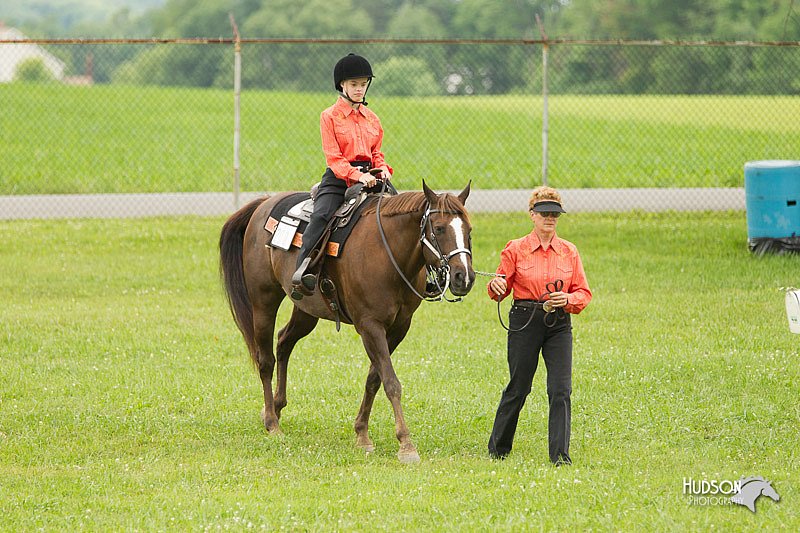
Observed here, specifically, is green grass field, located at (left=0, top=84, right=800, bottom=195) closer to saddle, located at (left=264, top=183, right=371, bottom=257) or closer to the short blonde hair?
saddle, located at (left=264, top=183, right=371, bottom=257)

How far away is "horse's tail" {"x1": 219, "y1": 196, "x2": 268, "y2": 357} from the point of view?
30.6ft

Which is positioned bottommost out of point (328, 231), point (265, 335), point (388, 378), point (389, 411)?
point (389, 411)

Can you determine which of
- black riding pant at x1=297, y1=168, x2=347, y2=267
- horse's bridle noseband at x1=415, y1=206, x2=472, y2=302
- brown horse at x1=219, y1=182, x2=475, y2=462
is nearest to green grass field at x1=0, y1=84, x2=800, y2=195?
brown horse at x1=219, y1=182, x2=475, y2=462

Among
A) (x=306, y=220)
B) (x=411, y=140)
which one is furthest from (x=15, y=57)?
(x=306, y=220)

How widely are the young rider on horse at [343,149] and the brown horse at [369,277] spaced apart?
0.24 m

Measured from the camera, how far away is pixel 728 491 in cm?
666

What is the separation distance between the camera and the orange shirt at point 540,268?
727cm

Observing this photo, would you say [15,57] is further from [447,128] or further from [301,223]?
[301,223]

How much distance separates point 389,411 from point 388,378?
64.7 inches

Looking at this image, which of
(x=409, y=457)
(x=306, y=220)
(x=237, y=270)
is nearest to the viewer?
(x=409, y=457)

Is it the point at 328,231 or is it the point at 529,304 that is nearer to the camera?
the point at 529,304

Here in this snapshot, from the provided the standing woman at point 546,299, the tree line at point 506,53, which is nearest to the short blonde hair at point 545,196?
the standing woman at point 546,299

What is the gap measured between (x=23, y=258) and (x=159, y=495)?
426 inches

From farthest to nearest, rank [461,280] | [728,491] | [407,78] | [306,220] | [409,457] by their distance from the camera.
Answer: [407,78] → [306,220] → [409,457] → [461,280] → [728,491]
